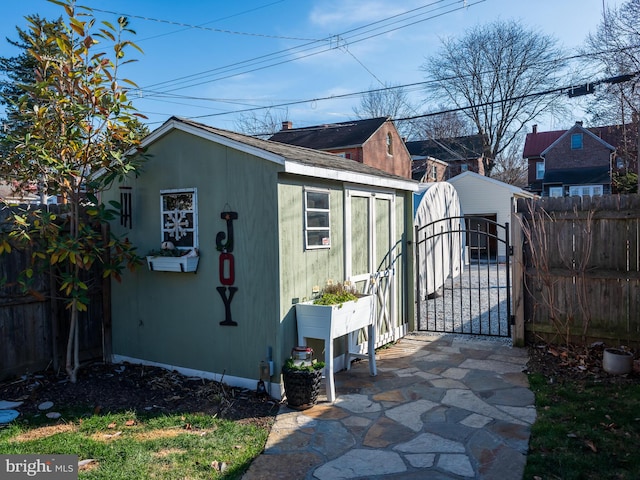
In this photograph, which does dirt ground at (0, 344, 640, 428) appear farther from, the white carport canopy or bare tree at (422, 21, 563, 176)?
bare tree at (422, 21, 563, 176)

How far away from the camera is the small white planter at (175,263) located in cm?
459

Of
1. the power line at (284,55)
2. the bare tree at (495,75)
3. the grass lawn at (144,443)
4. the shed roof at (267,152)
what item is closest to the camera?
the grass lawn at (144,443)

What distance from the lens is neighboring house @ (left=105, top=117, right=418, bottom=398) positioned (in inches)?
170

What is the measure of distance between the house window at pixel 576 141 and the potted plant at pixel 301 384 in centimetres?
2896

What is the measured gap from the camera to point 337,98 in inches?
483

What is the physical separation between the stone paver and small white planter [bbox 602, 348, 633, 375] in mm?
807

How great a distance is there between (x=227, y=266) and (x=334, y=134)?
18524mm

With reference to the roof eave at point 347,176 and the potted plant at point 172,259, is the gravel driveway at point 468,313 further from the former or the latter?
the potted plant at point 172,259

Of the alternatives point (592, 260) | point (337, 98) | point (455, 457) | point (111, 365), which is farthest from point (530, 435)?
point (337, 98)

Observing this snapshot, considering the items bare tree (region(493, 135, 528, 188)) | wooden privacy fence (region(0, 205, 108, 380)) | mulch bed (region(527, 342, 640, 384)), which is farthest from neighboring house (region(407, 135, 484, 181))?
wooden privacy fence (region(0, 205, 108, 380))

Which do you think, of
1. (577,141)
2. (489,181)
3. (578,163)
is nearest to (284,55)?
(489,181)

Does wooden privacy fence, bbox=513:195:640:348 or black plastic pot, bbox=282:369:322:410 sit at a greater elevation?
wooden privacy fence, bbox=513:195:640:348

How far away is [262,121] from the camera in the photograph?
27375 millimetres

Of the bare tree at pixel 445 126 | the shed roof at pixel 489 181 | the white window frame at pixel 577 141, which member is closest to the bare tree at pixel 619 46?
the shed roof at pixel 489 181
